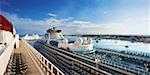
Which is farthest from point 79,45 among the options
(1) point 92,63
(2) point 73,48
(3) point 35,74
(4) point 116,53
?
(3) point 35,74

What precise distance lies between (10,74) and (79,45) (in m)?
21.2

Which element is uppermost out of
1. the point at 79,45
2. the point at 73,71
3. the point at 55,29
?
the point at 55,29

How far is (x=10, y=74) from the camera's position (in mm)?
7148

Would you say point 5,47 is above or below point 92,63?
above

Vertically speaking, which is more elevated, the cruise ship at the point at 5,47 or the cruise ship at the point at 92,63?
the cruise ship at the point at 5,47

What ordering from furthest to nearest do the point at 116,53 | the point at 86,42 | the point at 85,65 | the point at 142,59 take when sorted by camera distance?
1. the point at 116,53
2. the point at 86,42
3. the point at 142,59
4. the point at 85,65

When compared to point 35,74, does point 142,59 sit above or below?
below

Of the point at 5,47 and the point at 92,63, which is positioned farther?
the point at 92,63

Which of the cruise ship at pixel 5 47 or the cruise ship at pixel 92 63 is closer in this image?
the cruise ship at pixel 5 47

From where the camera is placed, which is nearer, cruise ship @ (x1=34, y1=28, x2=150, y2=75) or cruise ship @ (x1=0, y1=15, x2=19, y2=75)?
cruise ship @ (x1=0, y1=15, x2=19, y2=75)

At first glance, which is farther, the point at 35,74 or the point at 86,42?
the point at 86,42

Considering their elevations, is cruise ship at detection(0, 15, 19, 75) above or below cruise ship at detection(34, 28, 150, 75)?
above

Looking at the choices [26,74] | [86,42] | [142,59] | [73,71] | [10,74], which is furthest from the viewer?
[86,42]

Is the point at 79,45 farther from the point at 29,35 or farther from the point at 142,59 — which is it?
the point at 29,35
